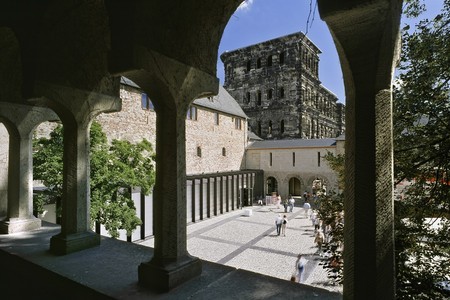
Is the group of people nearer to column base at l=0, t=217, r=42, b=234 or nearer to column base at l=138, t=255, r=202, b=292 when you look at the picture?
column base at l=0, t=217, r=42, b=234

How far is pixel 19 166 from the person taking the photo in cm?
426

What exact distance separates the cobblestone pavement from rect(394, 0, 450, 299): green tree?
4256 mm

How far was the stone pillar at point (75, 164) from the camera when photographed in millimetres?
3330

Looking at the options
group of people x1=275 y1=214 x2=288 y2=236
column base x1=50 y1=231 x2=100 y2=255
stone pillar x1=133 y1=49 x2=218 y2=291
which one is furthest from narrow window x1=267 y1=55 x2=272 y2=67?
stone pillar x1=133 y1=49 x2=218 y2=291

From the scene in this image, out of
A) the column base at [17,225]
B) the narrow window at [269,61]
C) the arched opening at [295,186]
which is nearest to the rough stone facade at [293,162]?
the arched opening at [295,186]

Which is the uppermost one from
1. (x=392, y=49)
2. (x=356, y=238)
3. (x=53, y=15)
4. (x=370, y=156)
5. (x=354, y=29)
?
(x=53, y=15)

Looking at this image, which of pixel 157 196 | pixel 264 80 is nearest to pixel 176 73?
pixel 157 196

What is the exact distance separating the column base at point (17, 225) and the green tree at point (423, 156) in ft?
18.1

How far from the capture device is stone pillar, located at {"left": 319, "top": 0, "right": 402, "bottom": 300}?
4.99 feet

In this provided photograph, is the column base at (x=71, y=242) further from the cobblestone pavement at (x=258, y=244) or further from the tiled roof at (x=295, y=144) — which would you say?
the tiled roof at (x=295, y=144)

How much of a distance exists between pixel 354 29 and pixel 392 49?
9.2 inches

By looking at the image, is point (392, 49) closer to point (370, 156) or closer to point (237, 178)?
point (370, 156)

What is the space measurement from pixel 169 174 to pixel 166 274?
0.82 m

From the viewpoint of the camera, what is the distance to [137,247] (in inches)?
133
